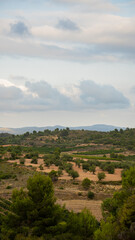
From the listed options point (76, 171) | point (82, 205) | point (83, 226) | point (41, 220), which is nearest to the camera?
point (83, 226)

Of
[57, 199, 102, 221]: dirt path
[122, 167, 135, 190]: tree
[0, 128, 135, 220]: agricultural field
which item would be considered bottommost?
[57, 199, 102, 221]: dirt path

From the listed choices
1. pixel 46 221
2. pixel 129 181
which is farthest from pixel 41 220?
pixel 129 181

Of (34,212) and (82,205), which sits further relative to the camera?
(82,205)

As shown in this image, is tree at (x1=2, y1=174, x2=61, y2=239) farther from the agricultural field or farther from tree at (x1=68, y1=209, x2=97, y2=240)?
the agricultural field

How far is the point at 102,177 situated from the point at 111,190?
6.93m

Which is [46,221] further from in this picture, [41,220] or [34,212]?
[34,212]

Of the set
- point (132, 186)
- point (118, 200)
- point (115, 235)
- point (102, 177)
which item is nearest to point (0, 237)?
point (115, 235)

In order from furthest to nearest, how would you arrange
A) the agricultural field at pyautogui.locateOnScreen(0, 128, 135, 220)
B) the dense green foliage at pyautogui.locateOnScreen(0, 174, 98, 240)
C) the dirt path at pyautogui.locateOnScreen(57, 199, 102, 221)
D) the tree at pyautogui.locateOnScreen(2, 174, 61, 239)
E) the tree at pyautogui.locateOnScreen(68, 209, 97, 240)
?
the agricultural field at pyautogui.locateOnScreen(0, 128, 135, 220), the dirt path at pyautogui.locateOnScreen(57, 199, 102, 221), the tree at pyautogui.locateOnScreen(2, 174, 61, 239), the tree at pyautogui.locateOnScreen(68, 209, 97, 240), the dense green foliage at pyautogui.locateOnScreen(0, 174, 98, 240)

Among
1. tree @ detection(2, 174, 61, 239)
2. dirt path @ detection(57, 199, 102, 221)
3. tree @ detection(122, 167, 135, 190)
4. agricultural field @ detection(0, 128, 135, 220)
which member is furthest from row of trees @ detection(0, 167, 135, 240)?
dirt path @ detection(57, 199, 102, 221)

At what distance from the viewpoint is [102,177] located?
54.0 meters

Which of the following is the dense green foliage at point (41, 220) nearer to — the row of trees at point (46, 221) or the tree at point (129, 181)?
the row of trees at point (46, 221)

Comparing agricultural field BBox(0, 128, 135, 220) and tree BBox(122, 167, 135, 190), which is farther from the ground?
tree BBox(122, 167, 135, 190)

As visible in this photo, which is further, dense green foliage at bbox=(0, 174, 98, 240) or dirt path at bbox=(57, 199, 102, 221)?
dirt path at bbox=(57, 199, 102, 221)

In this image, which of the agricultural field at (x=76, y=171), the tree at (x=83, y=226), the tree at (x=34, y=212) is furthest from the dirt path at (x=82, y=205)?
the tree at (x=83, y=226)
